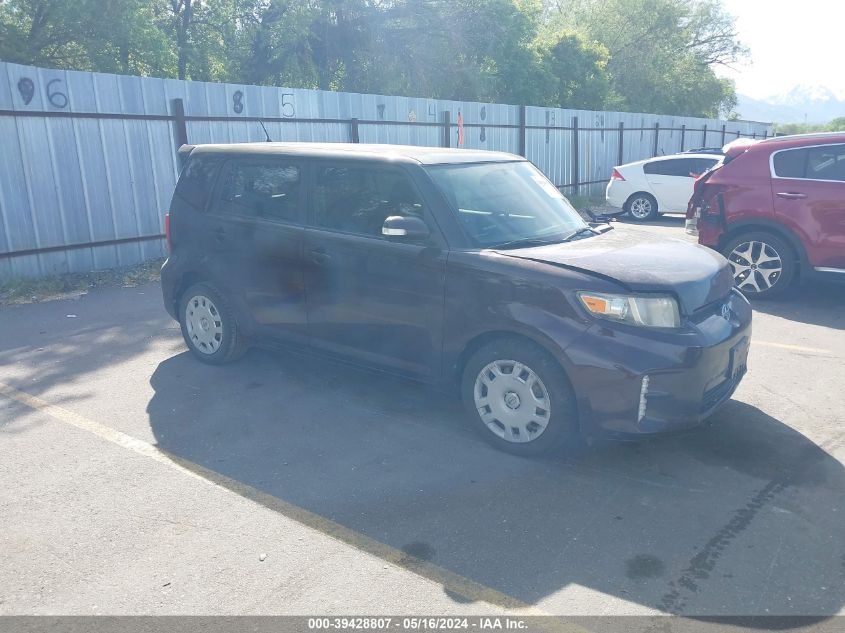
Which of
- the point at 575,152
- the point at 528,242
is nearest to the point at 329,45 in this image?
the point at 575,152

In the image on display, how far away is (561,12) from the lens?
4669 centimetres

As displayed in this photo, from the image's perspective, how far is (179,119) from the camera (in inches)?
402

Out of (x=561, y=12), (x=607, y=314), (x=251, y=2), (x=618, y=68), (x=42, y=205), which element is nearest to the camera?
(x=607, y=314)

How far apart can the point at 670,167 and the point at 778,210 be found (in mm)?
8297

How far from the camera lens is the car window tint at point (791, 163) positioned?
26.0 feet

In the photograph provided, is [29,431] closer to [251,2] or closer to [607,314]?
[607,314]

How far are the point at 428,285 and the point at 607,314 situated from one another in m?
1.14

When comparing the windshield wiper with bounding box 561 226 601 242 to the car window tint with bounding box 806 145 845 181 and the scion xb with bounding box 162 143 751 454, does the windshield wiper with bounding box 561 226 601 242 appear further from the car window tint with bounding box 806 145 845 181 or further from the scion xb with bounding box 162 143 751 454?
the car window tint with bounding box 806 145 845 181

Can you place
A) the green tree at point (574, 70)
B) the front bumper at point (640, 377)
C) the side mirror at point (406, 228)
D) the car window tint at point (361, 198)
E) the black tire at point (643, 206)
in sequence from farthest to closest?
the green tree at point (574, 70)
the black tire at point (643, 206)
the car window tint at point (361, 198)
the side mirror at point (406, 228)
the front bumper at point (640, 377)

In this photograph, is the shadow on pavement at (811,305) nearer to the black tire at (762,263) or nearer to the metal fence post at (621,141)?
the black tire at (762,263)

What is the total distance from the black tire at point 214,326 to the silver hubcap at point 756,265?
5425mm

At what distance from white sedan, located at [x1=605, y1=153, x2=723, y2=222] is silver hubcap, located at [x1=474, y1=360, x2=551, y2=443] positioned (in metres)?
12.5

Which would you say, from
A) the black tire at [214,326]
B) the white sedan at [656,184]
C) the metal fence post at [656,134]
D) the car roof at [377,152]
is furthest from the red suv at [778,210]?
the metal fence post at [656,134]

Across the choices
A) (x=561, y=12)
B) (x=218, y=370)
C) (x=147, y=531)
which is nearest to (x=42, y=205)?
(x=218, y=370)
